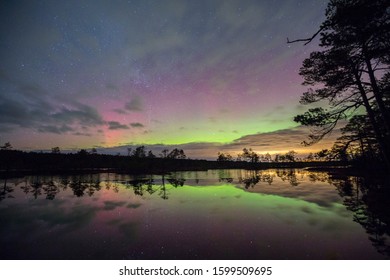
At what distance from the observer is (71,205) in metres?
15.3

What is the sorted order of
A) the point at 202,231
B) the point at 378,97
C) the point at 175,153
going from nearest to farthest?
the point at 202,231, the point at 378,97, the point at 175,153

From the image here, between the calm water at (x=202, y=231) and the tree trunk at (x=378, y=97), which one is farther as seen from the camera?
the tree trunk at (x=378, y=97)

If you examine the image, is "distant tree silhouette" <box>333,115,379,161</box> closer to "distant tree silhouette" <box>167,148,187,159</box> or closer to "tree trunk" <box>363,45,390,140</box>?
"tree trunk" <box>363,45,390,140</box>

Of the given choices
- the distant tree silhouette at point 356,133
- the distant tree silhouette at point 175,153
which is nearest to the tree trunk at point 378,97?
the distant tree silhouette at point 356,133

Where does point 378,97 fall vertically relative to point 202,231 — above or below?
above

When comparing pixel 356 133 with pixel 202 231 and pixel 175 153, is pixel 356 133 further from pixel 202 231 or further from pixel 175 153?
pixel 175 153

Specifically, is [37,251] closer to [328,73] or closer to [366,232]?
[366,232]

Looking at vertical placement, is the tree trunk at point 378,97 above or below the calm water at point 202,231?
above

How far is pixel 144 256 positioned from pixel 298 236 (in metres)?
5.62

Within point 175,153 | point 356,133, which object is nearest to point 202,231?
point 356,133

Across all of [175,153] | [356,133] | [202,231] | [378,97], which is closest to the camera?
[202,231]

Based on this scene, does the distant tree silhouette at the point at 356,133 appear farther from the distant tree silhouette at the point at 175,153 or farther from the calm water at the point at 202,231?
the distant tree silhouette at the point at 175,153

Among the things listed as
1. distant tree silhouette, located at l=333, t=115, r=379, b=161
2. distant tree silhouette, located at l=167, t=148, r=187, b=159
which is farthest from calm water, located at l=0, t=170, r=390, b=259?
distant tree silhouette, located at l=167, t=148, r=187, b=159

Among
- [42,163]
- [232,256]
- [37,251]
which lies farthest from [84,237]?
[42,163]
